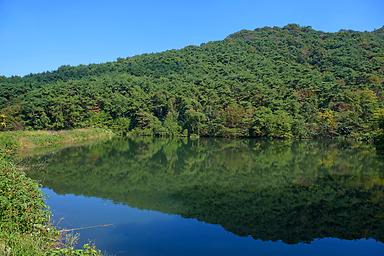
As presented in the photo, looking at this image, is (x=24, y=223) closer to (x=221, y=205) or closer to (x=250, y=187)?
(x=221, y=205)

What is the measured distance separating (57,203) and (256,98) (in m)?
44.7

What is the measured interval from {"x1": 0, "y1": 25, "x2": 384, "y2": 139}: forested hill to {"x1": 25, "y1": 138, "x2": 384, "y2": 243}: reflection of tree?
12.4m

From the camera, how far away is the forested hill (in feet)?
166

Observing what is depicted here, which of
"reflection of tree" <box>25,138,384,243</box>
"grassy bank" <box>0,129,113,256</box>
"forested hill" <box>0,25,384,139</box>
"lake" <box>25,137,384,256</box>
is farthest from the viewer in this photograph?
"forested hill" <box>0,25,384,139</box>

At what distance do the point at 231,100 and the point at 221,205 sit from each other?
43428 mm

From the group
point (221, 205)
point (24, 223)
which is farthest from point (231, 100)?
point (24, 223)

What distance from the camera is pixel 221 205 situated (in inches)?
590

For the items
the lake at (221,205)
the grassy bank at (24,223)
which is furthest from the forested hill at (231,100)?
the grassy bank at (24,223)

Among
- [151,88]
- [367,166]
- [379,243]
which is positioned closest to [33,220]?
[379,243]

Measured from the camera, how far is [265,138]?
51.6 meters

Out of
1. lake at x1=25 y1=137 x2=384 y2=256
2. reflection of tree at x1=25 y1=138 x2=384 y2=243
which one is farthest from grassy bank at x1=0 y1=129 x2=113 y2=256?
reflection of tree at x1=25 y1=138 x2=384 y2=243

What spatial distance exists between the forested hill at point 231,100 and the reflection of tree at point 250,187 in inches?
489

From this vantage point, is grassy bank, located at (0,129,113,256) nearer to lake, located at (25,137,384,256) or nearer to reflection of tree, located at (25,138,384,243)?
lake, located at (25,137,384,256)

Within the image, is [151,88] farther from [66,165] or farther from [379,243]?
[379,243]
